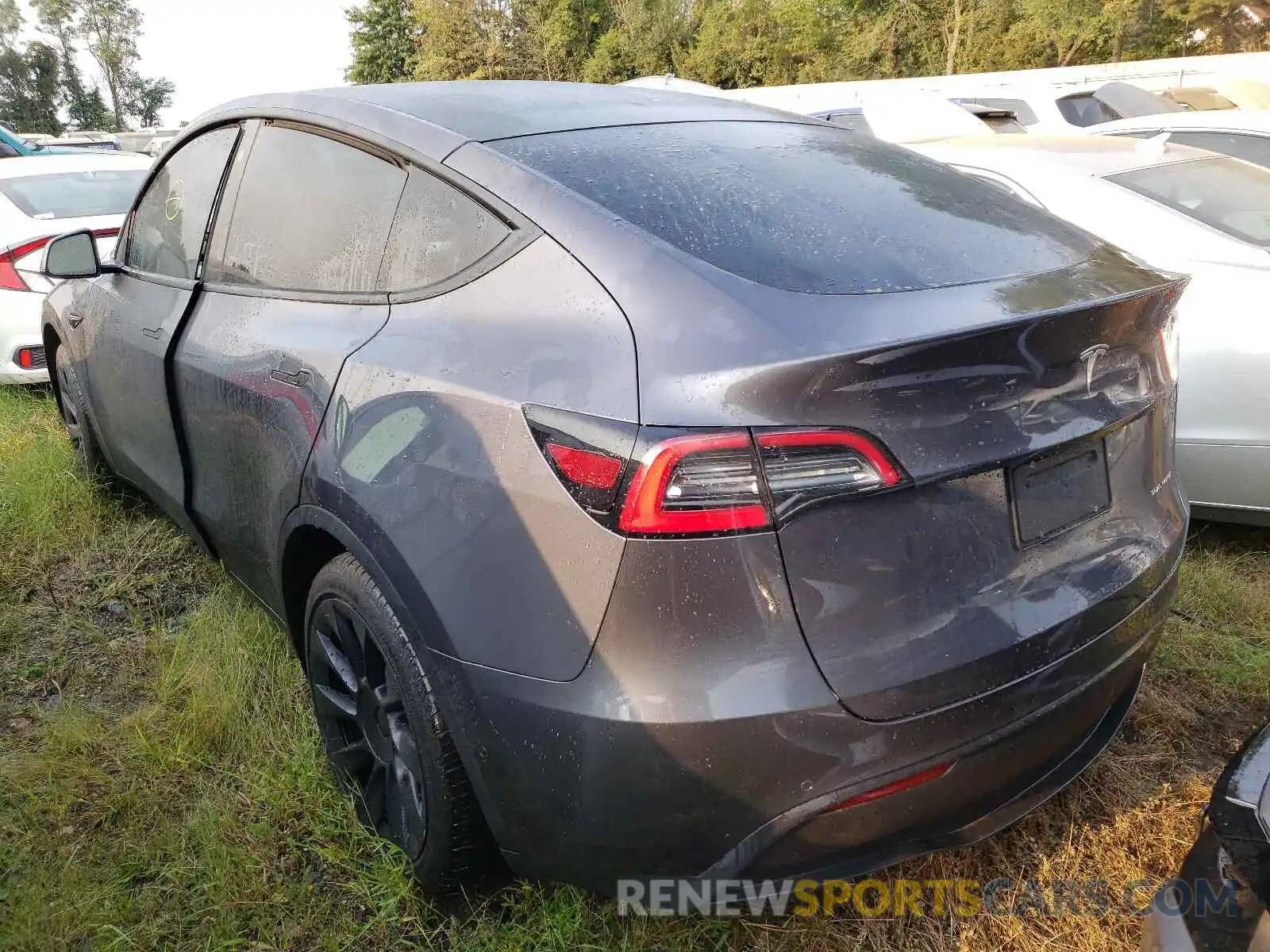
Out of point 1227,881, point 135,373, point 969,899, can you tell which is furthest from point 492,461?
point 135,373

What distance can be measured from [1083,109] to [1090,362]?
443 inches

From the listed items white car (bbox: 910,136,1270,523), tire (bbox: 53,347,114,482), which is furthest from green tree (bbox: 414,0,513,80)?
white car (bbox: 910,136,1270,523)

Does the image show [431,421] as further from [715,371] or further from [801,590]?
[801,590]

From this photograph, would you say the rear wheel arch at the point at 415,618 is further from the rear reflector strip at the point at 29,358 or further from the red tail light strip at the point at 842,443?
the rear reflector strip at the point at 29,358

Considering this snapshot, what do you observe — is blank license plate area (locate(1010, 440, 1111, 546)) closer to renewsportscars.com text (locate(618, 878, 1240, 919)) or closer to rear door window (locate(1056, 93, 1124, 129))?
renewsportscars.com text (locate(618, 878, 1240, 919))

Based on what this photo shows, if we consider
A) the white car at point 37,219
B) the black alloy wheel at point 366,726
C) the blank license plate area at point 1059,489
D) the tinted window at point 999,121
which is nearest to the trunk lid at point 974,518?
the blank license plate area at point 1059,489

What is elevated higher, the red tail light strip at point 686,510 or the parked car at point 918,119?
the parked car at point 918,119

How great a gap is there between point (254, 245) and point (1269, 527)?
3690mm

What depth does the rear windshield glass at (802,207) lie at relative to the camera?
1531mm

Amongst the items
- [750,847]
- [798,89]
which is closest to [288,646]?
[750,847]

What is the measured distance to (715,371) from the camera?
1.31m

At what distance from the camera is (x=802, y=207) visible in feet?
5.67

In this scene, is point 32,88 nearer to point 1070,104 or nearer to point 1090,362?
point 1070,104

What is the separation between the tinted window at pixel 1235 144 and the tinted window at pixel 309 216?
497cm
